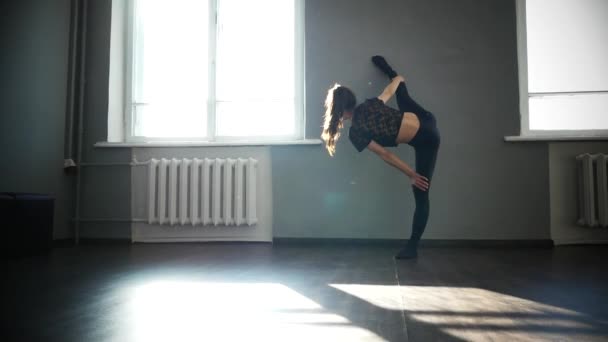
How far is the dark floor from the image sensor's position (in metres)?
1.08

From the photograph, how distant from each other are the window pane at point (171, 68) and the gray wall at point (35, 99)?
0.60 meters

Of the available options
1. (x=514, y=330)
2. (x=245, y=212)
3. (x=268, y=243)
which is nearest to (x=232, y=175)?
(x=245, y=212)

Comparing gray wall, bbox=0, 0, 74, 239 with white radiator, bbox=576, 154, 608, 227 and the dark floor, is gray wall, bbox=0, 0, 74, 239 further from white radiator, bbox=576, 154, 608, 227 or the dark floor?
white radiator, bbox=576, 154, 608, 227

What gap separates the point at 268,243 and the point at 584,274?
210 centimetres

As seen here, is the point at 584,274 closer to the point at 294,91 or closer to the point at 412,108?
the point at 412,108

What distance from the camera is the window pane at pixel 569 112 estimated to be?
10.5 feet

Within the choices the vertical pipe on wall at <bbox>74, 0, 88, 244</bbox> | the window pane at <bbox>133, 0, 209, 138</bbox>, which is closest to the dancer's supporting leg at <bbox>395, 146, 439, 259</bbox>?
the window pane at <bbox>133, 0, 209, 138</bbox>

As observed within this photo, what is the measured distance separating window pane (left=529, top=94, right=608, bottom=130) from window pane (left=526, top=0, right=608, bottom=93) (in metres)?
0.08

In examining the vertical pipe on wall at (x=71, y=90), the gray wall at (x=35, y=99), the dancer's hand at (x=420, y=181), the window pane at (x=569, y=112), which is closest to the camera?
the dancer's hand at (x=420, y=181)

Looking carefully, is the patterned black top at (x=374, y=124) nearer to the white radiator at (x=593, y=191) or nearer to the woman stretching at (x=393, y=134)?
the woman stretching at (x=393, y=134)

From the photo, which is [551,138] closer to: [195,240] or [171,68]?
[195,240]

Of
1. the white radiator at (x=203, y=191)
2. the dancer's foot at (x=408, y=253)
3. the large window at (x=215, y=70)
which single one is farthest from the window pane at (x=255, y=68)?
the dancer's foot at (x=408, y=253)

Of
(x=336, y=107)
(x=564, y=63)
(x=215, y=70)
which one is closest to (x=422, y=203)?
(x=336, y=107)

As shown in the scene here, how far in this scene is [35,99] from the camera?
3.13m
